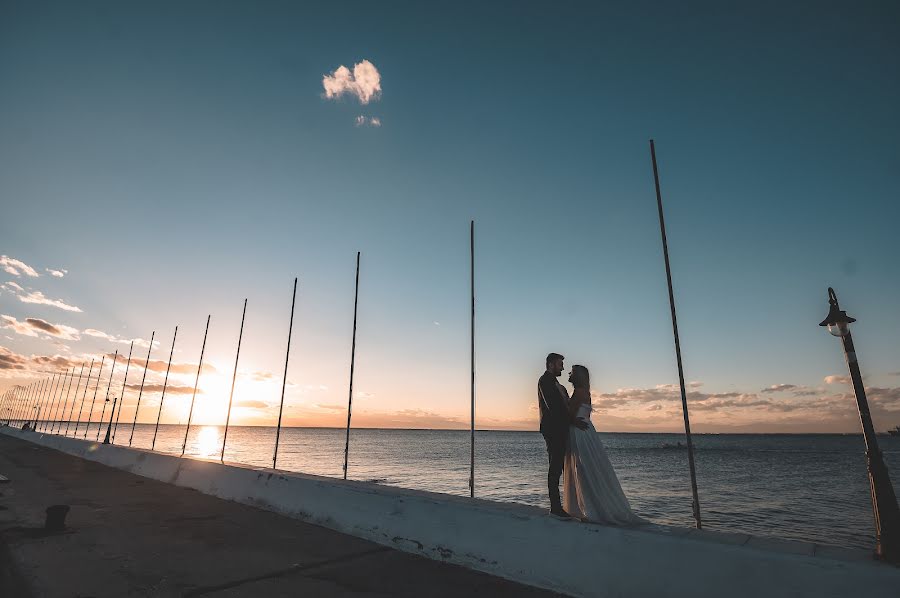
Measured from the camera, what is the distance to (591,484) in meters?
5.14

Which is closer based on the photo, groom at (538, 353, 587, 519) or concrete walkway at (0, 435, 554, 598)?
concrete walkway at (0, 435, 554, 598)

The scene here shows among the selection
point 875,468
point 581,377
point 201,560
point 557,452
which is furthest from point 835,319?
point 201,560

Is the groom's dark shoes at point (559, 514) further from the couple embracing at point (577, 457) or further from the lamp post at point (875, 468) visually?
the lamp post at point (875, 468)

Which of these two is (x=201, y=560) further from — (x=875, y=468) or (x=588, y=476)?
(x=875, y=468)

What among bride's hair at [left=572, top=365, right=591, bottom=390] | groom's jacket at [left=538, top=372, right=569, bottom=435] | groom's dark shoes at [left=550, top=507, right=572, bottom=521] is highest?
bride's hair at [left=572, top=365, right=591, bottom=390]

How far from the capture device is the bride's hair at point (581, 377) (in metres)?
5.52

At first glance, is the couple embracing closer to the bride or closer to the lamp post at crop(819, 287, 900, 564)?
the bride

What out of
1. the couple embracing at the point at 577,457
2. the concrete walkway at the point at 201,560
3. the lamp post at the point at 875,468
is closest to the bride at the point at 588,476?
the couple embracing at the point at 577,457

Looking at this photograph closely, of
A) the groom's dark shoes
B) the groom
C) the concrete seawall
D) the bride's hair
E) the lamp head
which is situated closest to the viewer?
the concrete seawall

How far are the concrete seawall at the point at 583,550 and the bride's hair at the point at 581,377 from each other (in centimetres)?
158

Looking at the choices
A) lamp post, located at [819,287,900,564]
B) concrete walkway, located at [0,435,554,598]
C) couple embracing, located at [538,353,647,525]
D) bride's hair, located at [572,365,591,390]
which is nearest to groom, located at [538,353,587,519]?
couple embracing, located at [538,353,647,525]

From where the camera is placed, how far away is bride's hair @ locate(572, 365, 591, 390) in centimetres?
552

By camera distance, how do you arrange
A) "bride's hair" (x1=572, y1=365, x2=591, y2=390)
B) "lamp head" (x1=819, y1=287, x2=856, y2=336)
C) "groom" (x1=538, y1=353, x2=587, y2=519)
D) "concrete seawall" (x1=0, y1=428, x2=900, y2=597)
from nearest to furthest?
"concrete seawall" (x1=0, y1=428, x2=900, y2=597)
"lamp head" (x1=819, y1=287, x2=856, y2=336)
"groom" (x1=538, y1=353, x2=587, y2=519)
"bride's hair" (x1=572, y1=365, x2=591, y2=390)

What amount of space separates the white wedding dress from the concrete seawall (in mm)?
346
